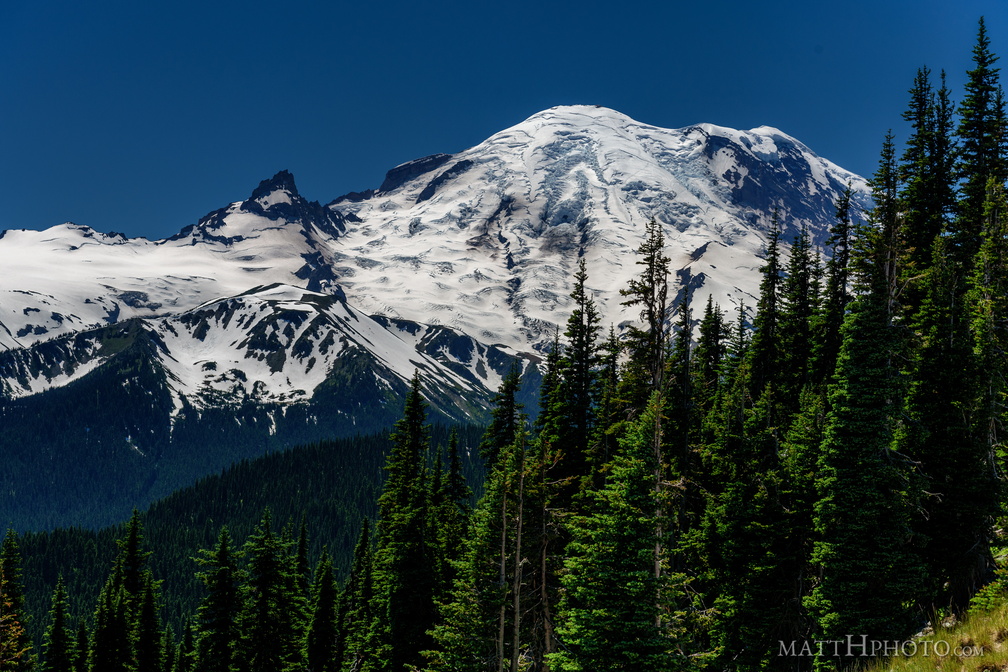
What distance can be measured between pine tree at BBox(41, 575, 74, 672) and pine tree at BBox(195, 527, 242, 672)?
11.9m

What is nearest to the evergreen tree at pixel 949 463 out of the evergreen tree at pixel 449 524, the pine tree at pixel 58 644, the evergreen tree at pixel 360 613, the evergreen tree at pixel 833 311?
the evergreen tree at pixel 833 311

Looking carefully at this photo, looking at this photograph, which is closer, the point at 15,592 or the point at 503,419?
the point at 503,419

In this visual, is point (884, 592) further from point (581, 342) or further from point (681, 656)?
point (581, 342)

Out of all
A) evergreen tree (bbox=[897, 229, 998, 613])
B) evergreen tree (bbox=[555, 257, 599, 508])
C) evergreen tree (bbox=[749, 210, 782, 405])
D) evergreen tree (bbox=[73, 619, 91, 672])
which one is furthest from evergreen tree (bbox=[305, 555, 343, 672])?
evergreen tree (bbox=[897, 229, 998, 613])

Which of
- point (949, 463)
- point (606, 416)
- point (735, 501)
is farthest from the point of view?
point (606, 416)

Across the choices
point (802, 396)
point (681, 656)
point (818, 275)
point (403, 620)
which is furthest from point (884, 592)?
point (818, 275)

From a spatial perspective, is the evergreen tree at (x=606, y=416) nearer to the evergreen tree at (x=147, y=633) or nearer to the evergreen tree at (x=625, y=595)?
the evergreen tree at (x=625, y=595)

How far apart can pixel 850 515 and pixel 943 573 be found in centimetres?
436

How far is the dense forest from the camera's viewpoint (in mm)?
24578

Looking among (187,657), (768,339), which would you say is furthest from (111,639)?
(768,339)

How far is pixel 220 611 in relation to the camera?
46375mm

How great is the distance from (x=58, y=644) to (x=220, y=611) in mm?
14359

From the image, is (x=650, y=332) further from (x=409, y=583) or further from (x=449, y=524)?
(x=409, y=583)

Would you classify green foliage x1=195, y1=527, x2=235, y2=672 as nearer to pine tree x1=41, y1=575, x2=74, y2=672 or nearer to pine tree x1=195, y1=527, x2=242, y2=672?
pine tree x1=195, y1=527, x2=242, y2=672
